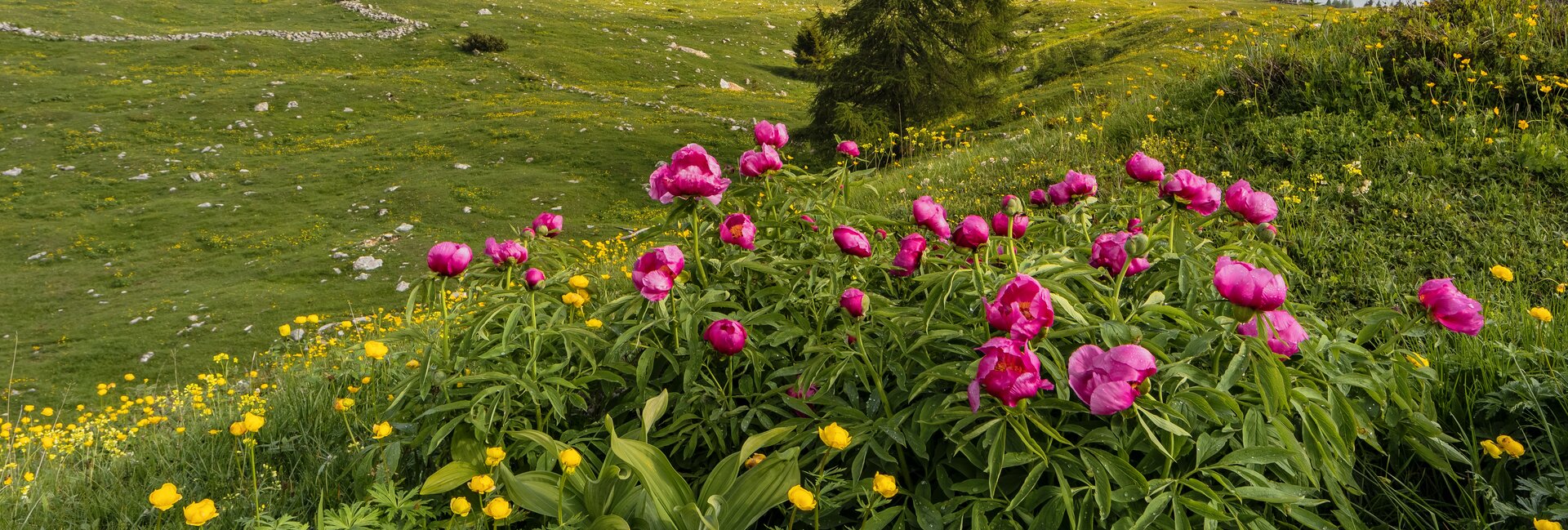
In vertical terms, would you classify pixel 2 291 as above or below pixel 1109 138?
below

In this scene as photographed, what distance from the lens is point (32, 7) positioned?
81.6 feet

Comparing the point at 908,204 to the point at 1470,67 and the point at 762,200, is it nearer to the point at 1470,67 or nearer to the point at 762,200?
the point at 762,200

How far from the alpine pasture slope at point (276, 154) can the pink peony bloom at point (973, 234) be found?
6742 millimetres

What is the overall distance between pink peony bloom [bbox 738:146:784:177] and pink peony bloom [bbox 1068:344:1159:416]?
1.22m

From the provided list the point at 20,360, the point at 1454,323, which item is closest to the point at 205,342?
the point at 20,360

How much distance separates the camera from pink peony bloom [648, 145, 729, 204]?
2.17m

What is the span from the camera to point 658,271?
2150mm

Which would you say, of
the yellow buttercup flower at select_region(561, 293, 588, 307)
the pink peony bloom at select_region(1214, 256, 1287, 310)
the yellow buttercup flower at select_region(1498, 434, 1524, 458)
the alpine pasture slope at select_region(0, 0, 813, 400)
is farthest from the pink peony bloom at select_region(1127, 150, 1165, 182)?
the alpine pasture slope at select_region(0, 0, 813, 400)

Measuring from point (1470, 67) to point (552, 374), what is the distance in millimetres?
6281

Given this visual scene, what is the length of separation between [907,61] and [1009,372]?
1337 cm

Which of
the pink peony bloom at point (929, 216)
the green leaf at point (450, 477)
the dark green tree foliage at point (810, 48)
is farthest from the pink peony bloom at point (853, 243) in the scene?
the dark green tree foliage at point (810, 48)

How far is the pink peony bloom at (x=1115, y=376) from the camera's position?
1503 millimetres

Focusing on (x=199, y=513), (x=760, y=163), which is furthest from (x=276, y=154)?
(x=199, y=513)

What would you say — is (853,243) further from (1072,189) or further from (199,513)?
(199,513)
